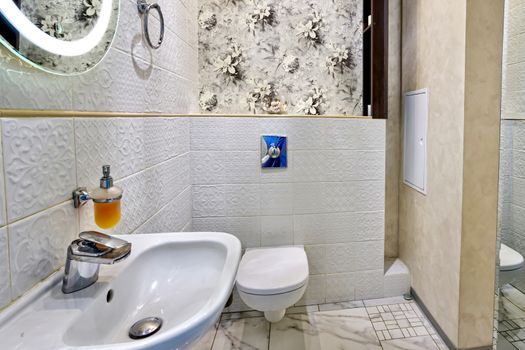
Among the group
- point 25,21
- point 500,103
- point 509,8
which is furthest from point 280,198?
point 25,21

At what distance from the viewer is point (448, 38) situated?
1754mm

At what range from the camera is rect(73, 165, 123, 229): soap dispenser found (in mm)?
867

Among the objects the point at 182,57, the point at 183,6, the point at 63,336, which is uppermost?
the point at 183,6

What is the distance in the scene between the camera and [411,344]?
1861 mm

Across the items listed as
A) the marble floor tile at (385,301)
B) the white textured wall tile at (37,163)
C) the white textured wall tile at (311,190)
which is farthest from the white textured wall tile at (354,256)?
the white textured wall tile at (37,163)

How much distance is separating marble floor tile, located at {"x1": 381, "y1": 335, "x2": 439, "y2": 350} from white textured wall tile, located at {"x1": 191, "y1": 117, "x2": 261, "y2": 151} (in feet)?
4.64

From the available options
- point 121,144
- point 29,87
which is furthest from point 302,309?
point 29,87

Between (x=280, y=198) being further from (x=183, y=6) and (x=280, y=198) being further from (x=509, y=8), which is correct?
(x=509, y=8)

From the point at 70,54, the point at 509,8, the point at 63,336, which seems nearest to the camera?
the point at 63,336

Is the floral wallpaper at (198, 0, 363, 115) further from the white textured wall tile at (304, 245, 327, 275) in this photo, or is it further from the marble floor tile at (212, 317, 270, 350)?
the marble floor tile at (212, 317, 270, 350)

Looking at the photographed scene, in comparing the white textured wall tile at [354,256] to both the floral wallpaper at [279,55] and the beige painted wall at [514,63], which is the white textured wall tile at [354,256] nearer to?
the floral wallpaper at [279,55]

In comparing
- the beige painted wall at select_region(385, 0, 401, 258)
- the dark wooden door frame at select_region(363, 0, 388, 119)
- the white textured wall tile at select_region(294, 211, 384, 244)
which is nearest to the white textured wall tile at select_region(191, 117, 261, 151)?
the white textured wall tile at select_region(294, 211, 384, 244)

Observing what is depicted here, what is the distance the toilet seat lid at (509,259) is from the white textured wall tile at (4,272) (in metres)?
1.95

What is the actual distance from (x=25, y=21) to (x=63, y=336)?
665mm
